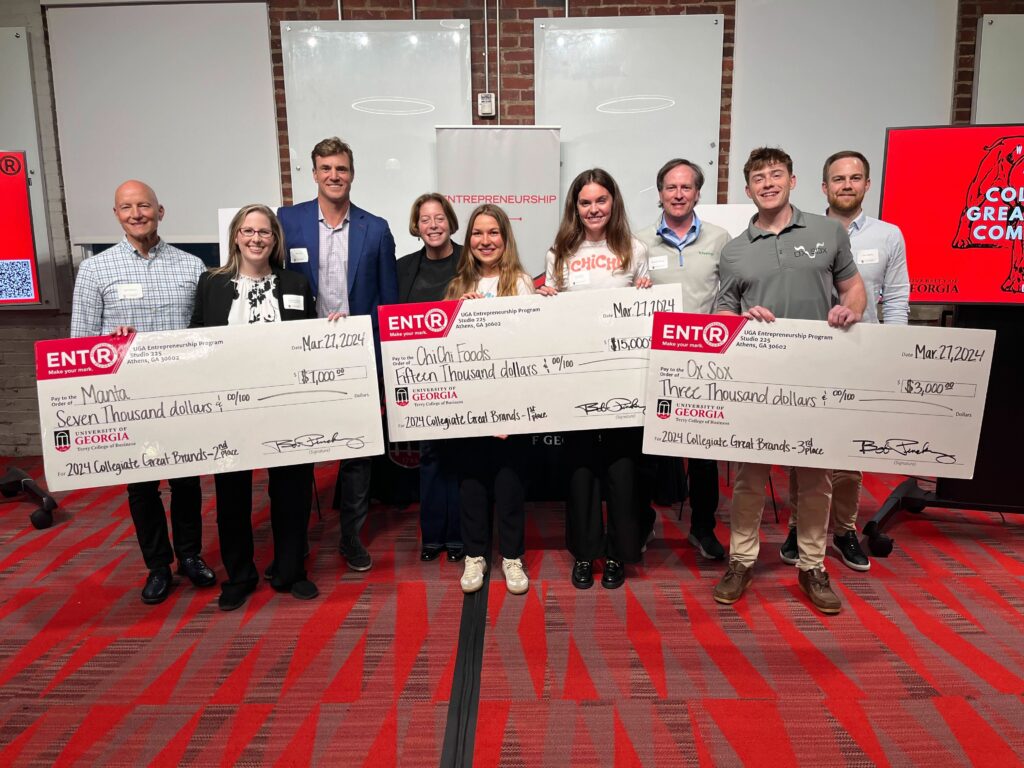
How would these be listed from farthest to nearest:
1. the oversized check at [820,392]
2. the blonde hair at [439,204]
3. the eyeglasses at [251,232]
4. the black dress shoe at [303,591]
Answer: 1. the blonde hair at [439,204]
2. the black dress shoe at [303,591]
3. the eyeglasses at [251,232]
4. the oversized check at [820,392]

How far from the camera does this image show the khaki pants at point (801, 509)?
2.28 m

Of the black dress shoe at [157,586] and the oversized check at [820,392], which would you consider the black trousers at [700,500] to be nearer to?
the oversized check at [820,392]

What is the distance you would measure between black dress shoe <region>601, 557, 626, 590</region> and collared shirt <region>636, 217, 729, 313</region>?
3.52ft

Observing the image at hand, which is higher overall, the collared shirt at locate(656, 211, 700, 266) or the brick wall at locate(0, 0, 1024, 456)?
the brick wall at locate(0, 0, 1024, 456)

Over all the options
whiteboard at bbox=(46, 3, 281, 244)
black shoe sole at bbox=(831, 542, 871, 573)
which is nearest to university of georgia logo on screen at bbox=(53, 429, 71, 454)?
whiteboard at bbox=(46, 3, 281, 244)

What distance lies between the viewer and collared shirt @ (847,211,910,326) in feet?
8.52

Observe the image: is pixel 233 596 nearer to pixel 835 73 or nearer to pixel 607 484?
pixel 607 484

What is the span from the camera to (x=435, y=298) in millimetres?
2830

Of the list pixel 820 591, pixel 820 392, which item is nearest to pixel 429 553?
pixel 820 591

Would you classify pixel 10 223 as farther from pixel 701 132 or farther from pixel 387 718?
pixel 701 132

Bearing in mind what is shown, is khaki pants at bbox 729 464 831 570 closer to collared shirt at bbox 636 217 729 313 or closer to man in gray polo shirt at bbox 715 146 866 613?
man in gray polo shirt at bbox 715 146 866 613

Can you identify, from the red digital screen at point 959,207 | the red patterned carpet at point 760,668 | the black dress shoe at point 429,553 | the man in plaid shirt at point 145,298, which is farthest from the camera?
the red digital screen at point 959,207

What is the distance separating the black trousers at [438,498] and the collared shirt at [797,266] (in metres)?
1.38

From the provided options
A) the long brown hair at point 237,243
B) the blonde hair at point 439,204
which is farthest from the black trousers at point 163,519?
the blonde hair at point 439,204
